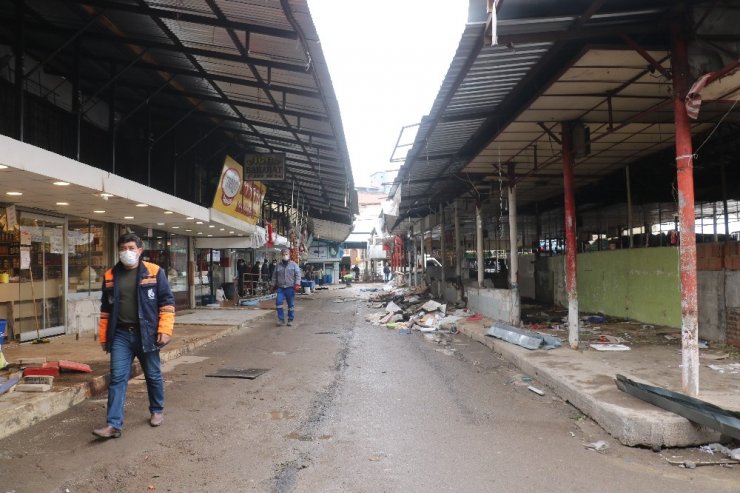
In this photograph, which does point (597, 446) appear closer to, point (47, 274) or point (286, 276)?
point (286, 276)

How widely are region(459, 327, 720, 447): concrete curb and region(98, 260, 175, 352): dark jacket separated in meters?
4.50

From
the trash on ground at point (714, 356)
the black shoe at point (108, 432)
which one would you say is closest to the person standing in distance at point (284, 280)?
the black shoe at point (108, 432)

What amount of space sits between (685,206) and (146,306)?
19.6 feet

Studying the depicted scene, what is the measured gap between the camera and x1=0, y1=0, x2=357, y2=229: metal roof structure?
24.7 ft

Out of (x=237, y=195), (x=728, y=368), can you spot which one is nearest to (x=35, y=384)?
(x=728, y=368)

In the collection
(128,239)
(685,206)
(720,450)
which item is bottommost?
(720,450)

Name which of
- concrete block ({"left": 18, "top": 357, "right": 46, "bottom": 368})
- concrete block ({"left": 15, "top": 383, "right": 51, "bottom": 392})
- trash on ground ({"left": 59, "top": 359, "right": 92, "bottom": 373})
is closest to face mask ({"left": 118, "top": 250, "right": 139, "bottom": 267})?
concrete block ({"left": 15, "top": 383, "right": 51, "bottom": 392})

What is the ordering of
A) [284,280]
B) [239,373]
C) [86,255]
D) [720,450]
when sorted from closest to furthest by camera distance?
1. [720,450]
2. [239,373]
3. [86,255]
4. [284,280]

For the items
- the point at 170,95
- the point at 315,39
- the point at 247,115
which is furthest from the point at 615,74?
the point at 170,95

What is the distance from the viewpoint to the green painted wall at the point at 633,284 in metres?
10.9

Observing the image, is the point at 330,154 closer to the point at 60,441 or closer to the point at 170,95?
the point at 170,95

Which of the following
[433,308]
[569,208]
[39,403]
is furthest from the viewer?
[433,308]

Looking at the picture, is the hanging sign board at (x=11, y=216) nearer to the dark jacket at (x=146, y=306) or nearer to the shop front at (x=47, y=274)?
the shop front at (x=47, y=274)

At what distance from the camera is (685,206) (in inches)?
225
